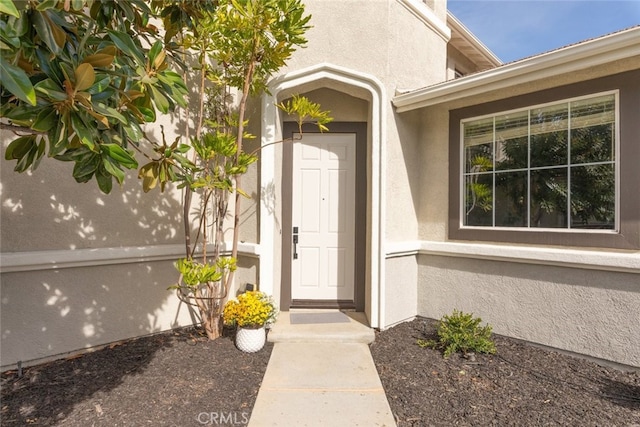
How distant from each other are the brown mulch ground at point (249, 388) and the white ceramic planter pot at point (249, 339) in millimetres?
69

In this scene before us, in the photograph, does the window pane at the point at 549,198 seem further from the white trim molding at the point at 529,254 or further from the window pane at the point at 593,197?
the white trim molding at the point at 529,254

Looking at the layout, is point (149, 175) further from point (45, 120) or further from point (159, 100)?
point (45, 120)

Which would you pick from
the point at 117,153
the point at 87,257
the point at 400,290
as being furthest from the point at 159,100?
the point at 400,290

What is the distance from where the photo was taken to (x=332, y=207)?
4.75m

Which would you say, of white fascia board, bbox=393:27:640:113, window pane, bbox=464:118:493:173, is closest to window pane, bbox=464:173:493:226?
window pane, bbox=464:118:493:173

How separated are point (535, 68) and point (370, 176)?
2.13 m

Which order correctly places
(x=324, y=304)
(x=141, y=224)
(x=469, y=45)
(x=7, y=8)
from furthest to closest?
(x=469, y=45), (x=324, y=304), (x=141, y=224), (x=7, y=8)

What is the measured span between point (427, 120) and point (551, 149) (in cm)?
162

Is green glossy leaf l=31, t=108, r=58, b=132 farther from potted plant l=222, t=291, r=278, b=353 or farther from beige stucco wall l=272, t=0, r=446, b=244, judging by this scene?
beige stucco wall l=272, t=0, r=446, b=244

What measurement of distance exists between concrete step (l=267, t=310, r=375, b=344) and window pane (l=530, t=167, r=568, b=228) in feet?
7.93

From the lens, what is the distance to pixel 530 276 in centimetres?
379

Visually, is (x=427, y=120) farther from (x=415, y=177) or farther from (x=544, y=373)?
(x=544, y=373)

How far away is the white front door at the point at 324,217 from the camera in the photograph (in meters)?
4.74

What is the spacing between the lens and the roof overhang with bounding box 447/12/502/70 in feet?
22.5
